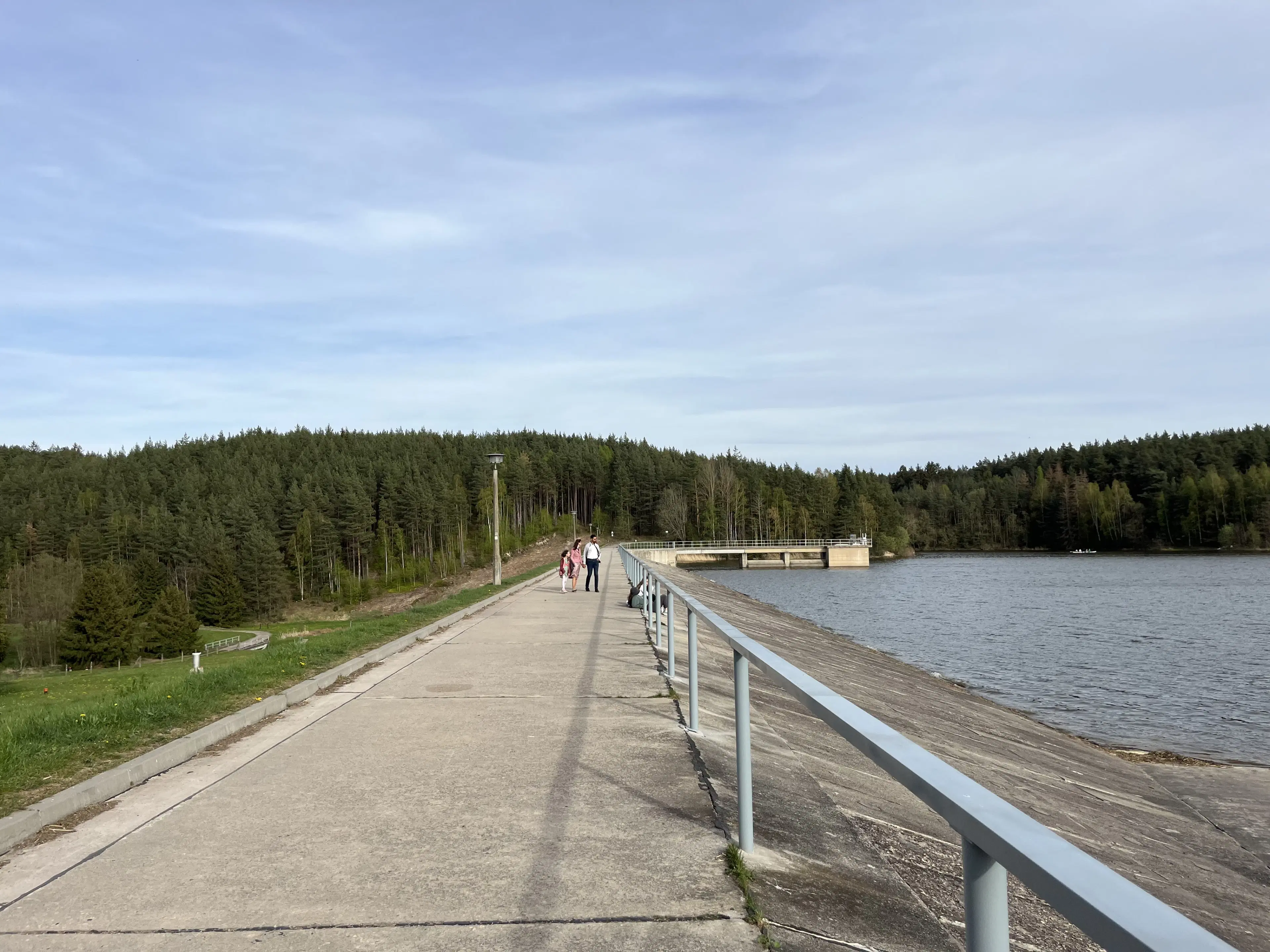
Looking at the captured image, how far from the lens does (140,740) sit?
7.23 m

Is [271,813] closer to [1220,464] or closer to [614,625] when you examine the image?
[614,625]

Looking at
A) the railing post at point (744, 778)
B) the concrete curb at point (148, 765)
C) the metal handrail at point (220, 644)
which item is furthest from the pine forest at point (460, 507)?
the railing post at point (744, 778)

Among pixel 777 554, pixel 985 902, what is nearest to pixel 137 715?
pixel 985 902

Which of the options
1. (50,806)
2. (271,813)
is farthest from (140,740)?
(271,813)

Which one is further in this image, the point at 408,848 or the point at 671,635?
the point at 671,635

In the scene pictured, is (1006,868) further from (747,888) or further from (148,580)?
(148,580)

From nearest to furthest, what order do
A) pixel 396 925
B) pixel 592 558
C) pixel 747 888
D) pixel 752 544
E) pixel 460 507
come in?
1. pixel 396 925
2. pixel 747 888
3. pixel 592 558
4. pixel 752 544
5. pixel 460 507

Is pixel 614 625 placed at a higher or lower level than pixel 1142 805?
higher

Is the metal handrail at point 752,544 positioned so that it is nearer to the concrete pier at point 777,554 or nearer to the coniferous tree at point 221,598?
the concrete pier at point 777,554

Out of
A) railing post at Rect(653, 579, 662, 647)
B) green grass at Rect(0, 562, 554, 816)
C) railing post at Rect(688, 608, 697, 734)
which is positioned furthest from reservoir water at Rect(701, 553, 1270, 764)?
green grass at Rect(0, 562, 554, 816)

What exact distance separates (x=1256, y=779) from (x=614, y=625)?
10.1 m

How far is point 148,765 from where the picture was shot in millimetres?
6520

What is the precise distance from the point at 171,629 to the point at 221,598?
25375 millimetres

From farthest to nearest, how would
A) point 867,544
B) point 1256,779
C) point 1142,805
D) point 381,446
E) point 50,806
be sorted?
point 381,446, point 867,544, point 1256,779, point 1142,805, point 50,806
